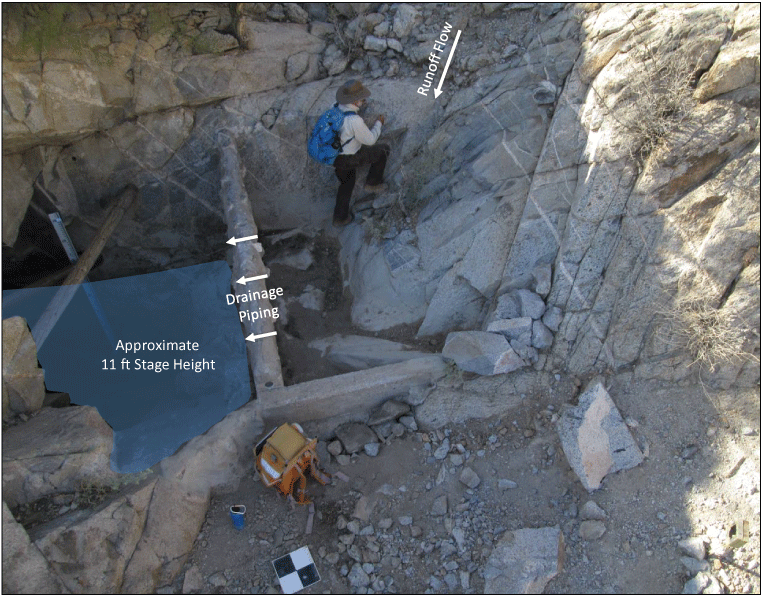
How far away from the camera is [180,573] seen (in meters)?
4.60

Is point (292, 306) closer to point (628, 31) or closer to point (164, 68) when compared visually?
point (164, 68)

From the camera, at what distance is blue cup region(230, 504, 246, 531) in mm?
4781

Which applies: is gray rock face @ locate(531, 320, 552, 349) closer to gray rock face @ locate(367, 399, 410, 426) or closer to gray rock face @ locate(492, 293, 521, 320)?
gray rock face @ locate(492, 293, 521, 320)

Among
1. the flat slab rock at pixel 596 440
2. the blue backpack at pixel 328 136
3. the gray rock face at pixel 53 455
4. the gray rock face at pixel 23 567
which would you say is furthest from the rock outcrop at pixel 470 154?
the gray rock face at pixel 23 567

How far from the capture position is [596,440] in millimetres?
4816

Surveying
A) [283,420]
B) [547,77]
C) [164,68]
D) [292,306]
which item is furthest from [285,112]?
[283,420]

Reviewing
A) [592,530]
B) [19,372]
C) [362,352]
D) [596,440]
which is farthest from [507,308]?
[19,372]

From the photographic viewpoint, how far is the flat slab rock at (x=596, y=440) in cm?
473

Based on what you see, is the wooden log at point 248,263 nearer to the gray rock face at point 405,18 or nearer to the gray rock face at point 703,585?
the gray rock face at point 405,18

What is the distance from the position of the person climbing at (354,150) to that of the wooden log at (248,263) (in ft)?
3.87

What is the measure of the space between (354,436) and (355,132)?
10.8 feet

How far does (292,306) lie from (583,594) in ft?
13.6

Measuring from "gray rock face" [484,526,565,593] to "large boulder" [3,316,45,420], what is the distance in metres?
3.98
